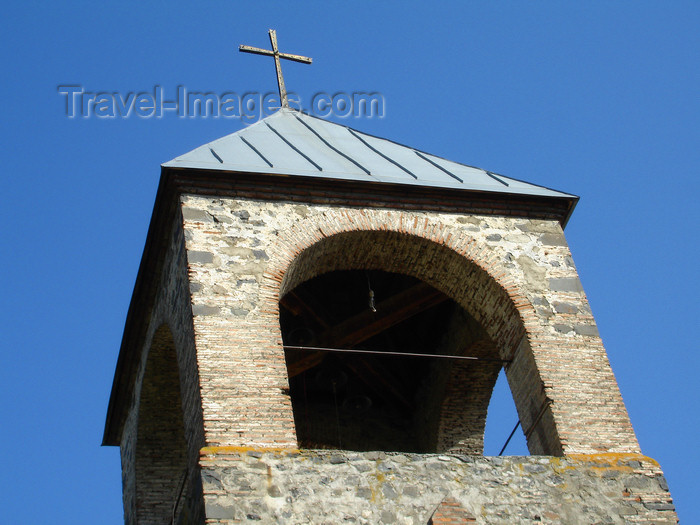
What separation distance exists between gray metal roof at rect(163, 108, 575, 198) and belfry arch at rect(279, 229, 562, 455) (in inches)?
30.4

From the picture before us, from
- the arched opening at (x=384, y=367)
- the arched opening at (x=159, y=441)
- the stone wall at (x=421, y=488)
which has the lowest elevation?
the stone wall at (x=421, y=488)

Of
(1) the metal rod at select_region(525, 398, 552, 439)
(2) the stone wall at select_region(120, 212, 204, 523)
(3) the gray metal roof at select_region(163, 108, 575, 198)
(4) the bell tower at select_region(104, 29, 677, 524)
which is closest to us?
(4) the bell tower at select_region(104, 29, 677, 524)

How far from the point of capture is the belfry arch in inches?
411

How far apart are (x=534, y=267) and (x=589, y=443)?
6.13 ft

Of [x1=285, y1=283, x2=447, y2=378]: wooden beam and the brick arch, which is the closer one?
the brick arch

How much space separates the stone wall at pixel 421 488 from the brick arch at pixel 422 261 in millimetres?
1160

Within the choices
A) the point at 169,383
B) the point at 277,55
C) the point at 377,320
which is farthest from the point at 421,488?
the point at 277,55

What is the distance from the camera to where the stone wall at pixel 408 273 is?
911 cm

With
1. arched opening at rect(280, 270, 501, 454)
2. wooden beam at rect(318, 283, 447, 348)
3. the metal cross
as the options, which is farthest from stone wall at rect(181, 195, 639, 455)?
the metal cross

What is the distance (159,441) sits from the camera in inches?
451

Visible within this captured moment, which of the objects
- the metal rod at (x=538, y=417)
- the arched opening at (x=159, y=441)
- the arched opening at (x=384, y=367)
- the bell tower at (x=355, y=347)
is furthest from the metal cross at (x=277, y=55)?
the metal rod at (x=538, y=417)

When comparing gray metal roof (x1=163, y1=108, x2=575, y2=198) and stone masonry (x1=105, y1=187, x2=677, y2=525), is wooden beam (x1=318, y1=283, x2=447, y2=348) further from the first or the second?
gray metal roof (x1=163, y1=108, x2=575, y2=198)

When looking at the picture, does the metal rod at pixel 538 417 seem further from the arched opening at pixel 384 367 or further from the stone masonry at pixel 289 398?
the arched opening at pixel 384 367

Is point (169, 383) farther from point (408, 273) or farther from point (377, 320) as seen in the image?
point (408, 273)
